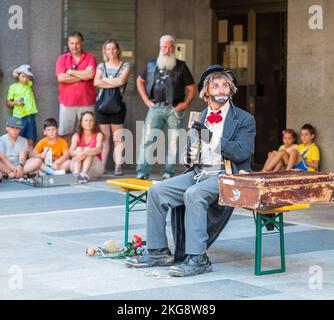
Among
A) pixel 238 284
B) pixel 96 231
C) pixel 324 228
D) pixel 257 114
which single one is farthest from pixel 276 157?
pixel 238 284

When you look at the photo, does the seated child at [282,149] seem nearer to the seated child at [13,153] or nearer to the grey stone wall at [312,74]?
the grey stone wall at [312,74]

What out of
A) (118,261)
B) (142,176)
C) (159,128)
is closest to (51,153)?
(142,176)

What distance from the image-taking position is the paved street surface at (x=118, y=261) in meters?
6.82

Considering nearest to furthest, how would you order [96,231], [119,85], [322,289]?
1. [322,289]
2. [96,231]
3. [119,85]

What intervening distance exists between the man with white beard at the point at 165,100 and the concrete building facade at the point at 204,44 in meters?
1.55

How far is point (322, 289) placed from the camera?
6883 millimetres

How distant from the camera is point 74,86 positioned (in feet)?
46.8

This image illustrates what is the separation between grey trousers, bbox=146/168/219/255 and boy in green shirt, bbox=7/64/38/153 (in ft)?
22.1

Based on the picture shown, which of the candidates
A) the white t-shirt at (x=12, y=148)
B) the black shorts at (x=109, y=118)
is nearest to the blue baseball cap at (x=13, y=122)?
the white t-shirt at (x=12, y=148)

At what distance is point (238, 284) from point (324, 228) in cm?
290

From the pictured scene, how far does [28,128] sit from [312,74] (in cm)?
434

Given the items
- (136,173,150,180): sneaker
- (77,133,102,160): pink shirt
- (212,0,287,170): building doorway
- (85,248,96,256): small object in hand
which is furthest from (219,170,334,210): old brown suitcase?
(212,0,287,170): building doorway

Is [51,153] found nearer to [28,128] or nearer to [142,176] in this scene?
[28,128]

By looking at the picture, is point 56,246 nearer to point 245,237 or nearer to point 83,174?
point 245,237
